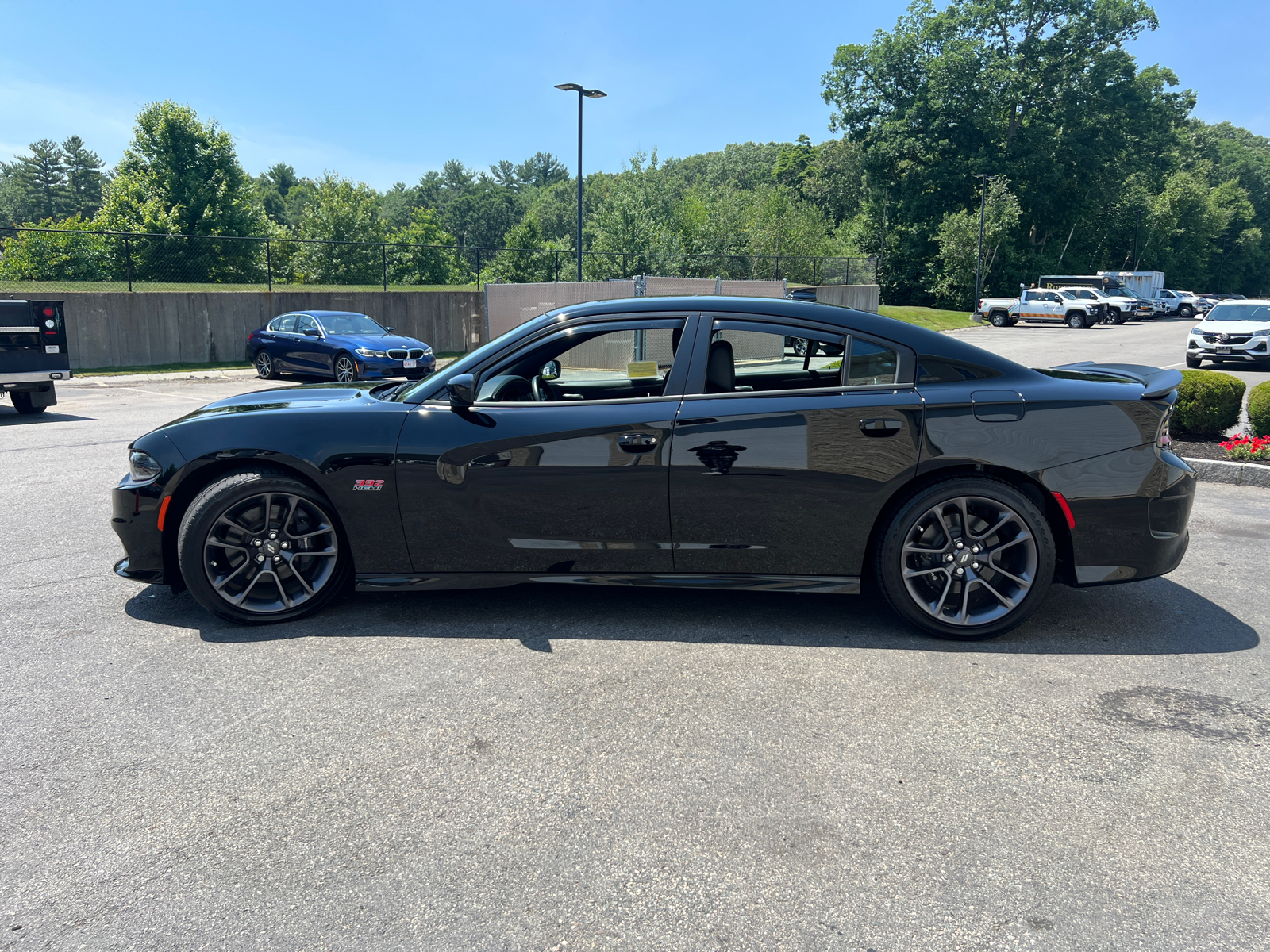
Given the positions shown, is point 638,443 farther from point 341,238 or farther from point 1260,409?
point 341,238

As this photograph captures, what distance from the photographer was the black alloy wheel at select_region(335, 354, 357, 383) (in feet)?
62.1

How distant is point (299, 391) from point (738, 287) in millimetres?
16581

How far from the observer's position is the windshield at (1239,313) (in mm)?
22062

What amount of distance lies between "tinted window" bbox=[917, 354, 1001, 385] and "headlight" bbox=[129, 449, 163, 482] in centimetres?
374

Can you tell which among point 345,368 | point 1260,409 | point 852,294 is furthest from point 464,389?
point 852,294

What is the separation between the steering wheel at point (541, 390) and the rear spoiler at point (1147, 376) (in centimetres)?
281

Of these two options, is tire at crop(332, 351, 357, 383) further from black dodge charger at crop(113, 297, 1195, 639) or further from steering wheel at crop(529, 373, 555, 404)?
steering wheel at crop(529, 373, 555, 404)

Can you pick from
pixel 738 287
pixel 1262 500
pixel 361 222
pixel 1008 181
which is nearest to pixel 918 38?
pixel 1008 181

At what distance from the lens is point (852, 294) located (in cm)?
3478

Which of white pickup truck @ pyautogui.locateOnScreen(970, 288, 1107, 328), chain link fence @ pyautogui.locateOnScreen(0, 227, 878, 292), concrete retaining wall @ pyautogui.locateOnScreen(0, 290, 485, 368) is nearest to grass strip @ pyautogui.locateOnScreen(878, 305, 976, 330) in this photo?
A: white pickup truck @ pyautogui.locateOnScreen(970, 288, 1107, 328)

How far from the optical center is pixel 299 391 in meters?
5.19

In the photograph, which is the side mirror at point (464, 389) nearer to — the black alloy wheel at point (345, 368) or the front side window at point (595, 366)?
the front side window at point (595, 366)

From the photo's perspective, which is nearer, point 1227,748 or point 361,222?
→ point 1227,748

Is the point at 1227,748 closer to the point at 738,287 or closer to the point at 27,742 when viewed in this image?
the point at 27,742
